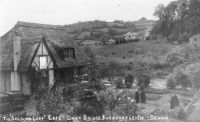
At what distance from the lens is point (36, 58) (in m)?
19.1

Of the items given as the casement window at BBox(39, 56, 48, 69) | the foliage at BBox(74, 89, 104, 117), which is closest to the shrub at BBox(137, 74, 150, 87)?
the casement window at BBox(39, 56, 48, 69)

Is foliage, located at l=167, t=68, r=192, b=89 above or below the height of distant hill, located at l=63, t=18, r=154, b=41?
below

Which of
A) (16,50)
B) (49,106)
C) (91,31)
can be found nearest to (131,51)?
(91,31)

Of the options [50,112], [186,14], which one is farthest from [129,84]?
[186,14]

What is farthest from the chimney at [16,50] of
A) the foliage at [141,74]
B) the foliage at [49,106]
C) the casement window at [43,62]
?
the foliage at [141,74]

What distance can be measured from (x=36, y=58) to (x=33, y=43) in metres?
1.03

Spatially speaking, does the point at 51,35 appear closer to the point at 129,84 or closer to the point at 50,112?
the point at 129,84

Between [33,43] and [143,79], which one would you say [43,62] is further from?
[143,79]

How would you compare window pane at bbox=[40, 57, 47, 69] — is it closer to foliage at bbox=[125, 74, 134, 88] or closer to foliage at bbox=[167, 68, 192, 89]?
foliage at bbox=[125, 74, 134, 88]

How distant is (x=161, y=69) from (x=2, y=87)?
2043cm

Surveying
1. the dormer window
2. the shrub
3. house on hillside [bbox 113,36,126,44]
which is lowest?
the shrub

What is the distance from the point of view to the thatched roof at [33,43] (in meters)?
18.8

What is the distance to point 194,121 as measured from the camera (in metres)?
11.7

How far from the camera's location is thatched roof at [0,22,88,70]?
1879cm
